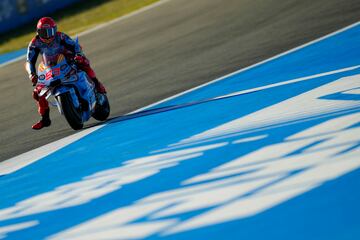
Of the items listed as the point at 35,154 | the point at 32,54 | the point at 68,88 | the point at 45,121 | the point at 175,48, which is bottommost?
the point at 175,48

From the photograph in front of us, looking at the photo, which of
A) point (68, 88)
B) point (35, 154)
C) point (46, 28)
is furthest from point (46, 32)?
point (35, 154)

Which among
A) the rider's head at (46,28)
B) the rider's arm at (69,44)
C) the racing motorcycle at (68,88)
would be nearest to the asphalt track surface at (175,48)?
the racing motorcycle at (68,88)

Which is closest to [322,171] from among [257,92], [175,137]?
[175,137]

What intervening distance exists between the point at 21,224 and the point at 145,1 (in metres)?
17.7

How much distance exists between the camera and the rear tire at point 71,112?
1053 centimetres

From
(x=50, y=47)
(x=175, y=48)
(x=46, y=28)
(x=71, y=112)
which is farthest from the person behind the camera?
(x=175, y=48)

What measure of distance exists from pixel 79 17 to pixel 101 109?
1383 cm

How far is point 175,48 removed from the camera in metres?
16.9

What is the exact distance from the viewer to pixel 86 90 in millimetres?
10867

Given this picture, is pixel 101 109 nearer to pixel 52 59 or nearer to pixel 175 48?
pixel 52 59

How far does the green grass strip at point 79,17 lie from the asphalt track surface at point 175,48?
1696 millimetres

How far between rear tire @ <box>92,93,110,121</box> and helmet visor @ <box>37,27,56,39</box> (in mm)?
1216

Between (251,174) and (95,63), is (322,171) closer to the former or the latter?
(251,174)

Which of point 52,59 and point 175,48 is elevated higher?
point 52,59
